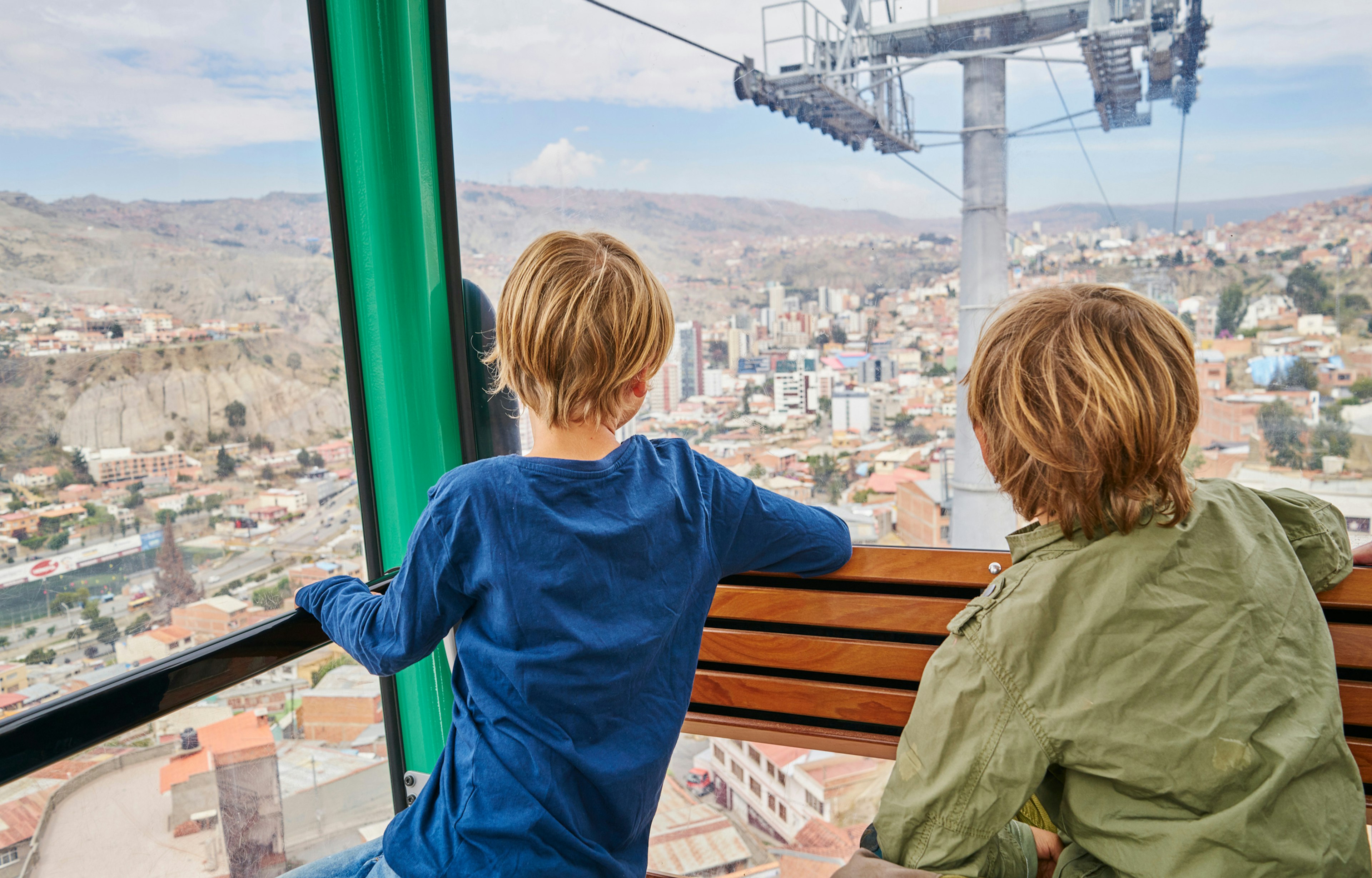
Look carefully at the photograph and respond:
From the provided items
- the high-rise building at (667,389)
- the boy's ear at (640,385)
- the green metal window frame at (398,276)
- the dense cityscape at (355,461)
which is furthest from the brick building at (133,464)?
the high-rise building at (667,389)

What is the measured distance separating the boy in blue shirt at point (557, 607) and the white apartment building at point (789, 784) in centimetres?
69

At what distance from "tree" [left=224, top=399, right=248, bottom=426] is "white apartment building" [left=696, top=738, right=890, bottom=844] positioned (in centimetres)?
117

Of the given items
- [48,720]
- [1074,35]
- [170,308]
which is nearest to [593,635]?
[48,720]

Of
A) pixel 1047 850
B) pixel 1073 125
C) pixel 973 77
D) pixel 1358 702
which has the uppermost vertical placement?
pixel 973 77

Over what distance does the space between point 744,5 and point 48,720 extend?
5.84 feet

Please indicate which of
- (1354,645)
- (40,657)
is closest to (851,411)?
(1354,645)

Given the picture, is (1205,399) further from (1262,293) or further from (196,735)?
(196,735)

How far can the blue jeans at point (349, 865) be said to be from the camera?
110cm

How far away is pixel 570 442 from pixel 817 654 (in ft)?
2.35

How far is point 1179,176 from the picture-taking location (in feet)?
4.98

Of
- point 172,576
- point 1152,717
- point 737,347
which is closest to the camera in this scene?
point 1152,717

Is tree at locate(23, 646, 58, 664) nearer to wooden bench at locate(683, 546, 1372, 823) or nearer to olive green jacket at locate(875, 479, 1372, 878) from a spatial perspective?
wooden bench at locate(683, 546, 1372, 823)

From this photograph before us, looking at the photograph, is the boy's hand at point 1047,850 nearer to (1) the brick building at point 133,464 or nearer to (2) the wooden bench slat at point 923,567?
(2) the wooden bench slat at point 923,567

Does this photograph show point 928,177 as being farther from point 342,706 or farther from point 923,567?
point 342,706
